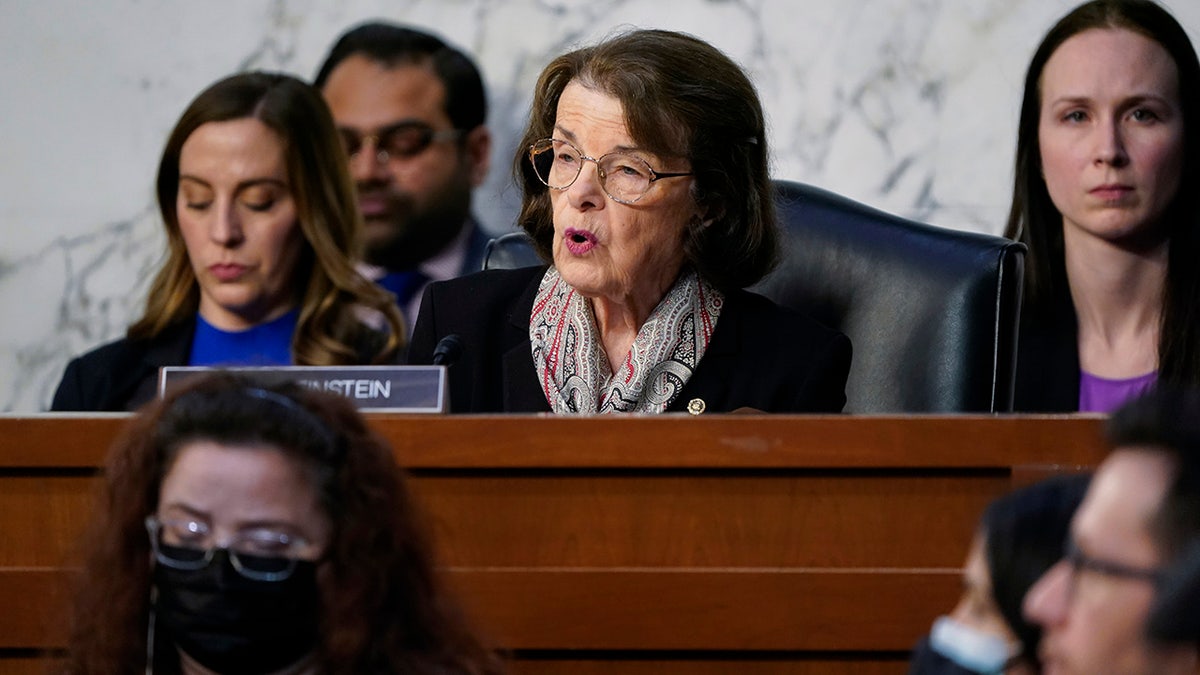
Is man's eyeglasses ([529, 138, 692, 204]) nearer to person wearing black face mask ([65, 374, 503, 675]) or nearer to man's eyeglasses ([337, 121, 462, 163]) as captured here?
person wearing black face mask ([65, 374, 503, 675])

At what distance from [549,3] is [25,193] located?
3.98 ft

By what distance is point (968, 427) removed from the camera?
1.82 m

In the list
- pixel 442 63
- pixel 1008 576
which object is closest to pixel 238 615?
pixel 1008 576

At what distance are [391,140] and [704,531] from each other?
198cm

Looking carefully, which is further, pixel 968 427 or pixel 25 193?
pixel 25 193

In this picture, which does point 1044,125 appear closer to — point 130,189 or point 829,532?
point 829,532

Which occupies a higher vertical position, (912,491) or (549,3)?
(549,3)

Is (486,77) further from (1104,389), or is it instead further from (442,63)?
(1104,389)

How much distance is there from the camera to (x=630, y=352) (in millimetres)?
2451

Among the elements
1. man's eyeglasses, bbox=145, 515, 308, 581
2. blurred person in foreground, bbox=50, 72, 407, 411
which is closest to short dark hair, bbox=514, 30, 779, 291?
blurred person in foreground, bbox=50, 72, 407, 411

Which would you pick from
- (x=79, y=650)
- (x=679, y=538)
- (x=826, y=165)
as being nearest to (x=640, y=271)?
(x=679, y=538)

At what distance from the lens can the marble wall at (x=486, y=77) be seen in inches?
144

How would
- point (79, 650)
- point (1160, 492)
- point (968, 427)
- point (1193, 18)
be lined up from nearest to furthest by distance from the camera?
Answer: point (1160, 492) < point (79, 650) < point (968, 427) < point (1193, 18)

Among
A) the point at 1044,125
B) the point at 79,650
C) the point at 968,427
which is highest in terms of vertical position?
the point at 1044,125
